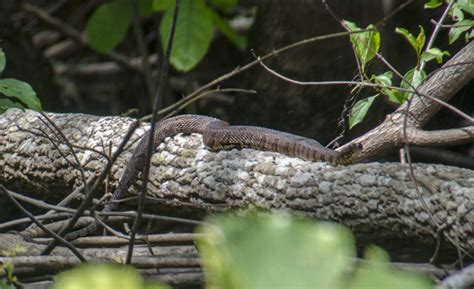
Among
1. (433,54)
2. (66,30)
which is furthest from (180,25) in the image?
(66,30)

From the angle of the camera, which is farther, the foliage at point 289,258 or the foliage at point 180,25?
the foliage at point 180,25

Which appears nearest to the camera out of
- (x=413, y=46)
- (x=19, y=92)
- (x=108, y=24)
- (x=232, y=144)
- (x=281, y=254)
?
(x=281, y=254)

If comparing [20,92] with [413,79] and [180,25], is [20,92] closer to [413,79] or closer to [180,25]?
[180,25]

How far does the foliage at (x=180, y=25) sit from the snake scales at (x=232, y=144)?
50 centimetres

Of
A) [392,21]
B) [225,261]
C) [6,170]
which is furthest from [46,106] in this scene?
[225,261]

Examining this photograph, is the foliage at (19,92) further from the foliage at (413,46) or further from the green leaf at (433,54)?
the green leaf at (433,54)

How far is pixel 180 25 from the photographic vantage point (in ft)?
9.09

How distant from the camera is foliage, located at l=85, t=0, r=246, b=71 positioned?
8.48 ft

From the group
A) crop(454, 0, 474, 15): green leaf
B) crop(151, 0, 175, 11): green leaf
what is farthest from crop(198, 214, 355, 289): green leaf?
crop(454, 0, 474, 15): green leaf

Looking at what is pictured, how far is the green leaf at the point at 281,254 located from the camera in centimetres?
62

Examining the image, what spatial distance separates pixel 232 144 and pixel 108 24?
93cm

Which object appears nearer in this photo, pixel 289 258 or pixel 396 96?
pixel 289 258

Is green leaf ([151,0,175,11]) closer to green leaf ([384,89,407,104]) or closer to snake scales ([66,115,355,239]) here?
snake scales ([66,115,355,239])

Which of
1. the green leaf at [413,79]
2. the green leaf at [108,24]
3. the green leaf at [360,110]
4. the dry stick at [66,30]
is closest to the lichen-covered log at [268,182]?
the green leaf at [360,110]
